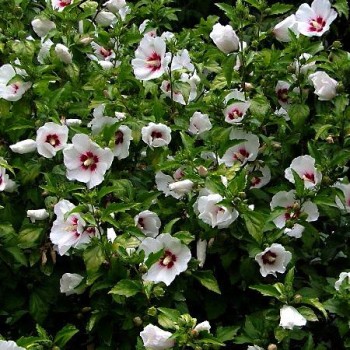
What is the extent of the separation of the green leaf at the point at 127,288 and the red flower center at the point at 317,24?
1288 millimetres

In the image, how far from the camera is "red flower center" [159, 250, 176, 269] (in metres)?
2.54

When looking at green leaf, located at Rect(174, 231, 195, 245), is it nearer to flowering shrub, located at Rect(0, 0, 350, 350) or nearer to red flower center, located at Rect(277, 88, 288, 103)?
flowering shrub, located at Rect(0, 0, 350, 350)

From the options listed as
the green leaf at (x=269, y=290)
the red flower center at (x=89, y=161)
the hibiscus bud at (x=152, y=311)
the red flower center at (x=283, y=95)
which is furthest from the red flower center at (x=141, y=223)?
the red flower center at (x=283, y=95)

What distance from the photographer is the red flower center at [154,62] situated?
3045mm

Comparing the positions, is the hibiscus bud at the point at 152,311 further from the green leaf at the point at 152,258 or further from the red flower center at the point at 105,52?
the red flower center at the point at 105,52

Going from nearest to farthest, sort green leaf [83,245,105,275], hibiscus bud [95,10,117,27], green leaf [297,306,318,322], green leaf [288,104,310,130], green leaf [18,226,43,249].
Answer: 1. green leaf [297,306,318,322]
2. green leaf [83,245,105,275]
3. green leaf [18,226,43,249]
4. green leaf [288,104,310,130]
5. hibiscus bud [95,10,117,27]

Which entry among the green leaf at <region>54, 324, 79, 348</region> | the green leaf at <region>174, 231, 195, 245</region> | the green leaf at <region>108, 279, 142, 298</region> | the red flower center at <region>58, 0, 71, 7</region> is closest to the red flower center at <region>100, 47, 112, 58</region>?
the red flower center at <region>58, 0, 71, 7</region>

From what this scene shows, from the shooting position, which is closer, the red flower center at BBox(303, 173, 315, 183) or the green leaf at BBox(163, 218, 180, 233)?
the green leaf at BBox(163, 218, 180, 233)

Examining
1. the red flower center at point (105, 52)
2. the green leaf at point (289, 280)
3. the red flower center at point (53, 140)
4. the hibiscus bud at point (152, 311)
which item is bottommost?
the red flower center at point (105, 52)

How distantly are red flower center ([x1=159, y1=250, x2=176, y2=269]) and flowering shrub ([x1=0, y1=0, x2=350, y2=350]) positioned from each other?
0.01m

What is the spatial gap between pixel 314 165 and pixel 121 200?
64 cm

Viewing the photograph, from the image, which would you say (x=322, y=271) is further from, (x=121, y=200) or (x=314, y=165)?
(x=121, y=200)

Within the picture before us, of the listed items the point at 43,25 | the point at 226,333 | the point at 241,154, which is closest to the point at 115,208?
the point at 226,333

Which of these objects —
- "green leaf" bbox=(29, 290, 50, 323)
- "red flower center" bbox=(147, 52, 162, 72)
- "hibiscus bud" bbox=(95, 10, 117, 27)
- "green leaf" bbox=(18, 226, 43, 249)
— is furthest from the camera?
"hibiscus bud" bbox=(95, 10, 117, 27)
